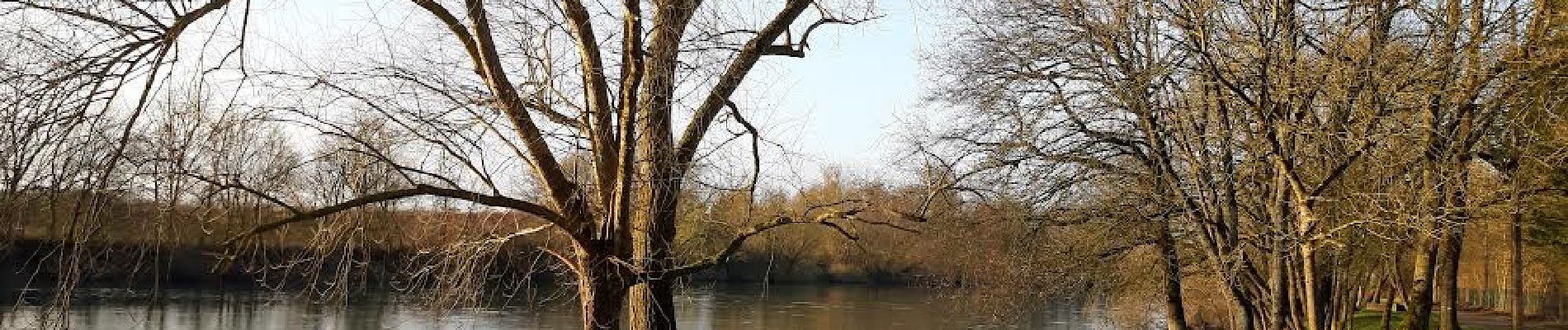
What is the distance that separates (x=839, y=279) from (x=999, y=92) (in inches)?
1314

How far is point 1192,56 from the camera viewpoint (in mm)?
10992

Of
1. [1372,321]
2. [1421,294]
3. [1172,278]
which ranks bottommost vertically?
[1372,321]

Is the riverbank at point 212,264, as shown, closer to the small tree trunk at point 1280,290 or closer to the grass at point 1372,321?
the small tree trunk at point 1280,290

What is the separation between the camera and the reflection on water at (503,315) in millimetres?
22125

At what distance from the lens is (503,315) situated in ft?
83.7

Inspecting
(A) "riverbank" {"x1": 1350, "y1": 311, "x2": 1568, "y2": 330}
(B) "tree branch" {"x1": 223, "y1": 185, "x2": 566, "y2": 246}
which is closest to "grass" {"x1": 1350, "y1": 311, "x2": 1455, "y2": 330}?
(A) "riverbank" {"x1": 1350, "y1": 311, "x2": 1568, "y2": 330}

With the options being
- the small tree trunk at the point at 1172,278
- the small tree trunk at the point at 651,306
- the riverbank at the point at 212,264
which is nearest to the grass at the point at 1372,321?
the small tree trunk at the point at 1172,278

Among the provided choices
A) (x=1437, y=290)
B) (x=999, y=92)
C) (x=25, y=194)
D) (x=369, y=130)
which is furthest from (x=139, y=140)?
(x=1437, y=290)

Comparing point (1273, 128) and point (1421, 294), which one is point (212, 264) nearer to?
point (1273, 128)

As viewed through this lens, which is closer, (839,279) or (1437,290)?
(1437,290)

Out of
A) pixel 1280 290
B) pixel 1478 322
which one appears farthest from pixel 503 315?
pixel 1478 322

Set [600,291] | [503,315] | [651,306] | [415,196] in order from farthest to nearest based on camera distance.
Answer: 1. [503,315]
2. [651,306]
3. [600,291]
4. [415,196]

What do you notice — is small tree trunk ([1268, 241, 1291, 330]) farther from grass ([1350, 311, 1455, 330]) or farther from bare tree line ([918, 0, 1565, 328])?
grass ([1350, 311, 1455, 330])

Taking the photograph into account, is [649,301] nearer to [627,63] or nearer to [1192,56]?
[627,63]
